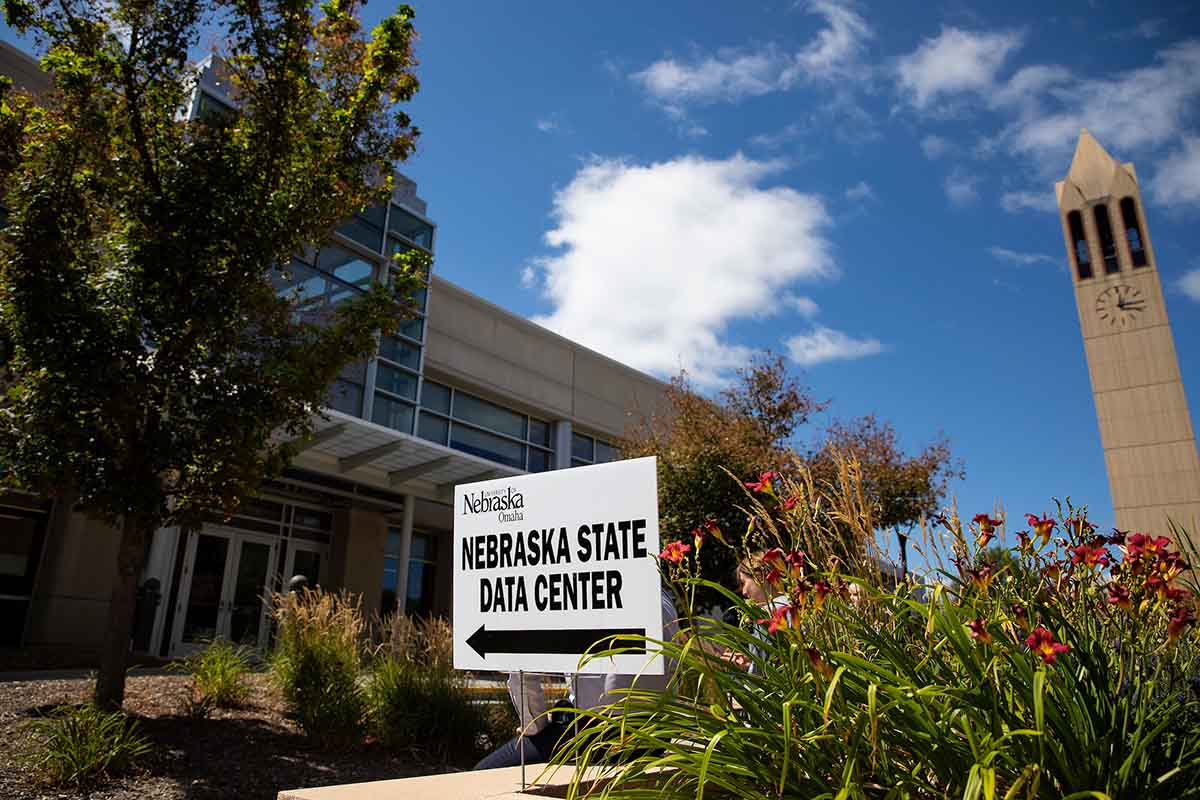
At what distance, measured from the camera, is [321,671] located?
7004 mm

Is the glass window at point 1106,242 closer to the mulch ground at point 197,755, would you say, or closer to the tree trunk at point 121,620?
the mulch ground at point 197,755

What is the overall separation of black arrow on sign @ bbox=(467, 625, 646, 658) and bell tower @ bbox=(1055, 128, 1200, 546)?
103 feet

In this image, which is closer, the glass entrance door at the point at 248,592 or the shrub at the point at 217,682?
the shrub at the point at 217,682

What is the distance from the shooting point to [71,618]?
13328 mm

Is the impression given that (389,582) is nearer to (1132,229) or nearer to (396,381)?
(396,381)

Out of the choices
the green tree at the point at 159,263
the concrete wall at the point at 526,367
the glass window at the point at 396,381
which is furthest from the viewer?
the concrete wall at the point at 526,367

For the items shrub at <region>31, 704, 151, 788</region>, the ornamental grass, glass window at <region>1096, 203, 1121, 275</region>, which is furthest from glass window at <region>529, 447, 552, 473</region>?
glass window at <region>1096, 203, 1121, 275</region>

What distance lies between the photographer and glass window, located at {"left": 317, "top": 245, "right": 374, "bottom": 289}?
16.2 m

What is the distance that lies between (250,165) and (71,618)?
1011 cm

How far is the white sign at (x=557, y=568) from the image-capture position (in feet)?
8.68

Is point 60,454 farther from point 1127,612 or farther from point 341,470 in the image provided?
point 341,470

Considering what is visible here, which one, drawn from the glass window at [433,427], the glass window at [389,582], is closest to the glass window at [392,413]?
the glass window at [433,427]

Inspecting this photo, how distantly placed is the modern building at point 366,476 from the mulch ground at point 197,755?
389 centimetres

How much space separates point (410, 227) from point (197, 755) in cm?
1400
